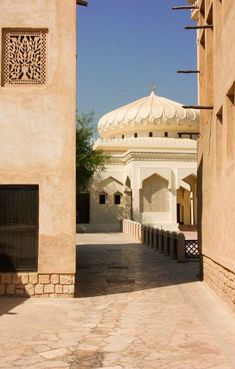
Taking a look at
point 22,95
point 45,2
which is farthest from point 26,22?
point 22,95

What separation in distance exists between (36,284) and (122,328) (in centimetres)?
266

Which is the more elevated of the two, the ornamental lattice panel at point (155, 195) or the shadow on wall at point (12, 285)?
the ornamental lattice panel at point (155, 195)

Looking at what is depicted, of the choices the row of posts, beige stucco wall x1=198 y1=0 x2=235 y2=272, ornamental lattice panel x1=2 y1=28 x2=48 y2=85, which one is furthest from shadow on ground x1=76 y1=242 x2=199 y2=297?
ornamental lattice panel x1=2 y1=28 x2=48 y2=85

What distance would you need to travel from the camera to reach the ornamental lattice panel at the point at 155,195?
31859 millimetres

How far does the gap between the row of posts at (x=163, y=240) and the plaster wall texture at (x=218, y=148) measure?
419cm

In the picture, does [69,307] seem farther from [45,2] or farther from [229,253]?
[45,2]

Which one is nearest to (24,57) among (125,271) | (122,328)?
(122,328)

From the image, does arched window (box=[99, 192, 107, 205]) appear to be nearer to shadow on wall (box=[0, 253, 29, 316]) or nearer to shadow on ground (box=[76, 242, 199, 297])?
shadow on ground (box=[76, 242, 199, 297])

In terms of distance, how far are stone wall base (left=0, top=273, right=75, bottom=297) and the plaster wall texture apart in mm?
2808

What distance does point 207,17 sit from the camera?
36.1ft

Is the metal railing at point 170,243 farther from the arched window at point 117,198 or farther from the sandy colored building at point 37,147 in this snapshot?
the arched window at point 117,198

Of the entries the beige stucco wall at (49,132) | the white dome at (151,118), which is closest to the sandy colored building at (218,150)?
the beige stucco wall at (49,132)

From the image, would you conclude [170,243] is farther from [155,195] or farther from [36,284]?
[155,195]

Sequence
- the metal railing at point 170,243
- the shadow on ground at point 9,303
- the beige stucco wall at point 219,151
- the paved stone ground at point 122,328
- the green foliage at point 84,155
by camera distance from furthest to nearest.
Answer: the green foliage at point 84,155, the metal railing at point 170,243, the shadow on ground at point 9,303, the beige stucco wall at point 219,151, the paved stone ground at point 122,328
